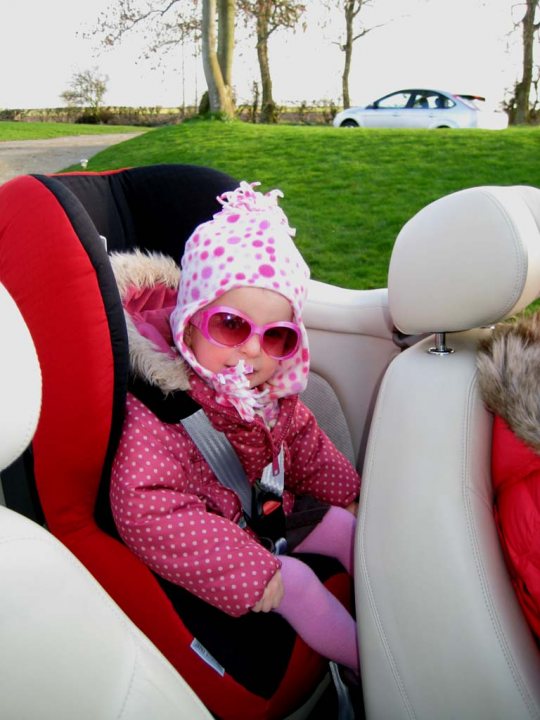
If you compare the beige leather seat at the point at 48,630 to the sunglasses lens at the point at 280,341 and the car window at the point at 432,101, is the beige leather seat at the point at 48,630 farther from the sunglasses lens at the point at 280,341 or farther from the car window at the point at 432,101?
the car window at the point at 432,101

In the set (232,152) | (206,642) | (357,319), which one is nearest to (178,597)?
(206,642)

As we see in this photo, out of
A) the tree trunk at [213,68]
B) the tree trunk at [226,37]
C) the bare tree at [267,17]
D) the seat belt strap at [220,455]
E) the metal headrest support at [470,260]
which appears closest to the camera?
the metal headrest support at [470,260]

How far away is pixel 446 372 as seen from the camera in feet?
4.75

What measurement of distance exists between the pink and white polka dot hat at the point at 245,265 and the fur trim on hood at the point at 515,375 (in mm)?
438

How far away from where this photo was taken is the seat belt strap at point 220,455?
157cm

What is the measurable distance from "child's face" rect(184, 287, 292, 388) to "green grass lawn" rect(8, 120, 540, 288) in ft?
10.7

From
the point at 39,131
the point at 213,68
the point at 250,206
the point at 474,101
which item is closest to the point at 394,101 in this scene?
the point at 474,101

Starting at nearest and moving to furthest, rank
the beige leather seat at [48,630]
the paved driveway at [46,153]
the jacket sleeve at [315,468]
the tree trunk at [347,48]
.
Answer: the beige leather seat at [48,630], the jacket sleeve at [315,468], the paved driveway at [46,153], the tree trunk at [347,48]

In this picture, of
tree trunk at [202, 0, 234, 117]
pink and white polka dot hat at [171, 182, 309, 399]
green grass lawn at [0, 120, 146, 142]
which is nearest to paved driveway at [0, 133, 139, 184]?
green grass lawn at [0, 120, 146, 142]

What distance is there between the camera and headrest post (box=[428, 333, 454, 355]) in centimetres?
151

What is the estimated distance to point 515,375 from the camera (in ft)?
4.20

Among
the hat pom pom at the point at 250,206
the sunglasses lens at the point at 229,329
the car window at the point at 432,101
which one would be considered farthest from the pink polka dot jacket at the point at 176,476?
the car window at the point at 432,101

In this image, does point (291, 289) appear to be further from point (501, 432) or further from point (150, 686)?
point (150, 686)

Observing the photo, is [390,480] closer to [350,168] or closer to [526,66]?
[350,168]
